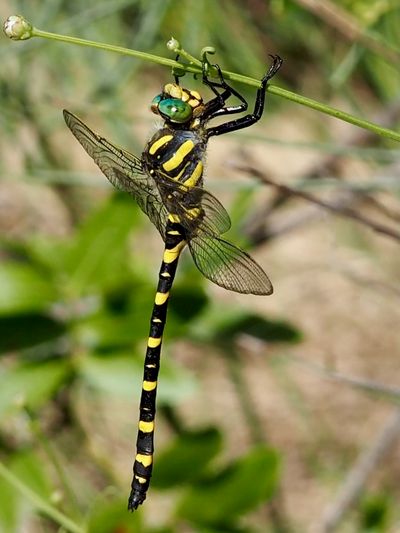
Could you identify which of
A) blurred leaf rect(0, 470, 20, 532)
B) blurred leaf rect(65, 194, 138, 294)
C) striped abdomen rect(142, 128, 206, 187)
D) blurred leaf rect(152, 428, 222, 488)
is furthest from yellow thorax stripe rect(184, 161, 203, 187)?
blurred leaf rect(0, 470, 20, 532)

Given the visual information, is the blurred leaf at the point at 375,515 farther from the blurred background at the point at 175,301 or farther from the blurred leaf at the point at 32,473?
the blurred leaf at the point at 32,473

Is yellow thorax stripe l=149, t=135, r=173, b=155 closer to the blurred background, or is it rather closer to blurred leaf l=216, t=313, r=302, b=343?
the blurred background

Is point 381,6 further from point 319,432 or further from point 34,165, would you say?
point 319,432

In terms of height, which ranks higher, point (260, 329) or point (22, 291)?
point (260, 329)

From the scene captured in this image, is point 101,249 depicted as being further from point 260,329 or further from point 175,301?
point 260,329

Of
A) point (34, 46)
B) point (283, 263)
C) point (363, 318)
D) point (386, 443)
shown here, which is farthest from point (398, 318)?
point (34, 46)

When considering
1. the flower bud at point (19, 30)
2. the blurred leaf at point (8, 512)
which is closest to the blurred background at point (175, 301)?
the blurred leaf at point (8, 512)

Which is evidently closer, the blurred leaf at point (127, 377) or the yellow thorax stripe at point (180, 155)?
the yellow thorax stripe at point (180, 155)

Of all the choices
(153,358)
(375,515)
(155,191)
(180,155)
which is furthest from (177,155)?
(375,515)
